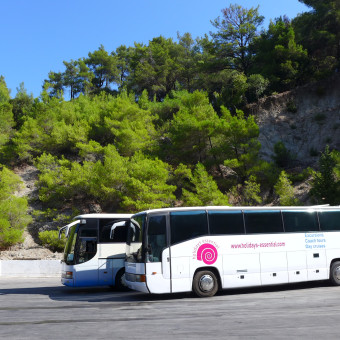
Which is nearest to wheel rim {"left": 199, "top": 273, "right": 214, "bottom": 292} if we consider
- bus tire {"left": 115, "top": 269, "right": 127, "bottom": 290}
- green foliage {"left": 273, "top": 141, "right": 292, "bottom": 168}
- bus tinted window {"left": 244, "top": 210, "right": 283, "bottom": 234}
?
bus tinted window {"left": 244, "top": 210, "right": 283, "bottom": 234}

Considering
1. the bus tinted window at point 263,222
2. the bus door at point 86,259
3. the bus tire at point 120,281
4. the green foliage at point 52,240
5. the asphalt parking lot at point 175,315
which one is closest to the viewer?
the asphalt parking lot at point 175,315

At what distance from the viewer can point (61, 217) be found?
105ft

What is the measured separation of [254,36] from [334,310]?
4110 cm

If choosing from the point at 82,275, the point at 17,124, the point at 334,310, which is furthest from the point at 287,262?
the point at 17,124

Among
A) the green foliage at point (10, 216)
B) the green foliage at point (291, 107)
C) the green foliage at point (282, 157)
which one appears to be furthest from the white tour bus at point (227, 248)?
the green foliage at point (291, 107)

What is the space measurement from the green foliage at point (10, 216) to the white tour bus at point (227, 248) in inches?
826

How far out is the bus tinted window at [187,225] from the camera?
37.3ft

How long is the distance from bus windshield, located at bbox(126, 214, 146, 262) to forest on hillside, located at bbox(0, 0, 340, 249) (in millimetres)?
17352

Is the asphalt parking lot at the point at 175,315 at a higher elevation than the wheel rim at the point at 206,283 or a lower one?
lower

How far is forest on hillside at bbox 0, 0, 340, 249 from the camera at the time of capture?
103 feet

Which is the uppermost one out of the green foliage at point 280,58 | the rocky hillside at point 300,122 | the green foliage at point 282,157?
the green foliage at point 280,58

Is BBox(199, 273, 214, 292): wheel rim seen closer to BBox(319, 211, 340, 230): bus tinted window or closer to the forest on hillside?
BBox(319, 211, 340, 230): bus tinted window

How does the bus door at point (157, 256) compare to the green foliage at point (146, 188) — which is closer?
the bus door at point (157, 256)

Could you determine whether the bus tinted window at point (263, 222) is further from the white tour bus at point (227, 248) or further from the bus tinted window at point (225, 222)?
the bus tinted window at point (225, 222)
